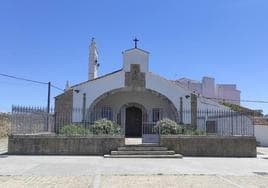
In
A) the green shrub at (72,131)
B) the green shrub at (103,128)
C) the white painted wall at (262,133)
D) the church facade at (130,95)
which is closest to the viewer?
the green shrub at (72,131)

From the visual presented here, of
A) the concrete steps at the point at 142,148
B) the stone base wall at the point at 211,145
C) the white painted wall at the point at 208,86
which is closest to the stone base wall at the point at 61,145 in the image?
the concrete steps at the point at 142,148

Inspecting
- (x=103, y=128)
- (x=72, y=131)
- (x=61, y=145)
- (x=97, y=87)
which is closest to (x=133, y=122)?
(x=97, y=87)

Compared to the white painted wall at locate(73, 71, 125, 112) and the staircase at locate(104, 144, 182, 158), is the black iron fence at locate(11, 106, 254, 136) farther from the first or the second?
the staircase at locate(104, 144, 182, 158)

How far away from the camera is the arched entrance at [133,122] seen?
1081 inches

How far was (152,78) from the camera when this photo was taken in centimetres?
2564

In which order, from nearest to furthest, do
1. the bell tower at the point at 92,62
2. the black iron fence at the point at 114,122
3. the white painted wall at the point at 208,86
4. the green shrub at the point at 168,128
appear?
the black iron fence at the point at 114,122
the green shrub at the point at 168,128
the bell tower at the point at 92,62
the white painted wall at the point at 208,86

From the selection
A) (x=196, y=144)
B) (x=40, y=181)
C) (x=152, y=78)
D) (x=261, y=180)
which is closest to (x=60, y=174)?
(x=40, y=181)

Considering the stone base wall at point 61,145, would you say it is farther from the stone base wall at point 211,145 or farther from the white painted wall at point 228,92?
the white painted wall at point 228,92

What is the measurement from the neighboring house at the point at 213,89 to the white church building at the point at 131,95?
84.3 feet

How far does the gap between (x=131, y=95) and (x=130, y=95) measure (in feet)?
0.24

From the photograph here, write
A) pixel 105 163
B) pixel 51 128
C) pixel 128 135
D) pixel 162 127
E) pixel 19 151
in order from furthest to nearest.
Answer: pixel 128 135
pixel 51 128
pixel 162 127
pixel 19 151
pixel 105 163

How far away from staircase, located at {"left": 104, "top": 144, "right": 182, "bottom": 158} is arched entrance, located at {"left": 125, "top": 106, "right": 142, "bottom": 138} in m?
8.32

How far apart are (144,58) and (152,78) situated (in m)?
1.49

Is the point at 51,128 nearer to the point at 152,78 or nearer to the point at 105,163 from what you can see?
the point at 152,78
